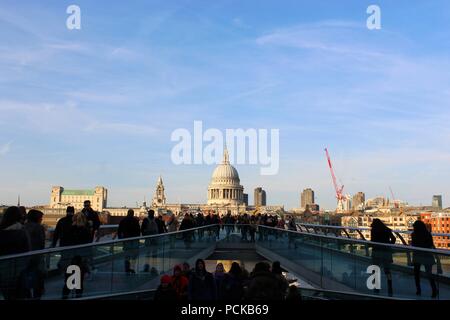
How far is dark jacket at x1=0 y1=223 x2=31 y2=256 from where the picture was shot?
25.2 ft

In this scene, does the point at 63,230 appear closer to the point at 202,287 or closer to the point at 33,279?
the point at 202,287

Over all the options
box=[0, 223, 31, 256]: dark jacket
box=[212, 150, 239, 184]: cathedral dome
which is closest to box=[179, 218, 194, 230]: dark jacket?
box=[0, 223, 31, 256]: dark jacket

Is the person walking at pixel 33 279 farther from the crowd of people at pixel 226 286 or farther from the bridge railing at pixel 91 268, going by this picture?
the crowd of people at pixel 226 286

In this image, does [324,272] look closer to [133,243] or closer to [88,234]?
[133,243]

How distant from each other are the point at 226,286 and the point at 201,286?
2.00 feet

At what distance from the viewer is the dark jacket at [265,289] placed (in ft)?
24.2

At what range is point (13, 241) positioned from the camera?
25.3ft

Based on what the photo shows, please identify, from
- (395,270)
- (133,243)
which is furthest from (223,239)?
(395,270)

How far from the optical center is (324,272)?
13.8 metres

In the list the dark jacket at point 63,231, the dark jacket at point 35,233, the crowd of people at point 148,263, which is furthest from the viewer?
the dark jacket at point 63,231

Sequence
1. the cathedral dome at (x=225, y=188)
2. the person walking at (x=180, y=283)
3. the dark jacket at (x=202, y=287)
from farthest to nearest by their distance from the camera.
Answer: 1. the cathedral dome at (x=225, y=188)
2. the person walking at (x=180, y=283)
3. the dark jacket at (x=202, y=287)

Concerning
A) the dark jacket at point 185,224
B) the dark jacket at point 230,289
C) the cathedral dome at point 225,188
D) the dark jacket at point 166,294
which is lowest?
the dark jacket at point 230,289

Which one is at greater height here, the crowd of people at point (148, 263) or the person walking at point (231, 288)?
the crowd of people at point (148, 263)

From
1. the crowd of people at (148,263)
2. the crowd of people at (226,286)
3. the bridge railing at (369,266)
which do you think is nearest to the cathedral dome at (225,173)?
the bridge railing at (369,266)
